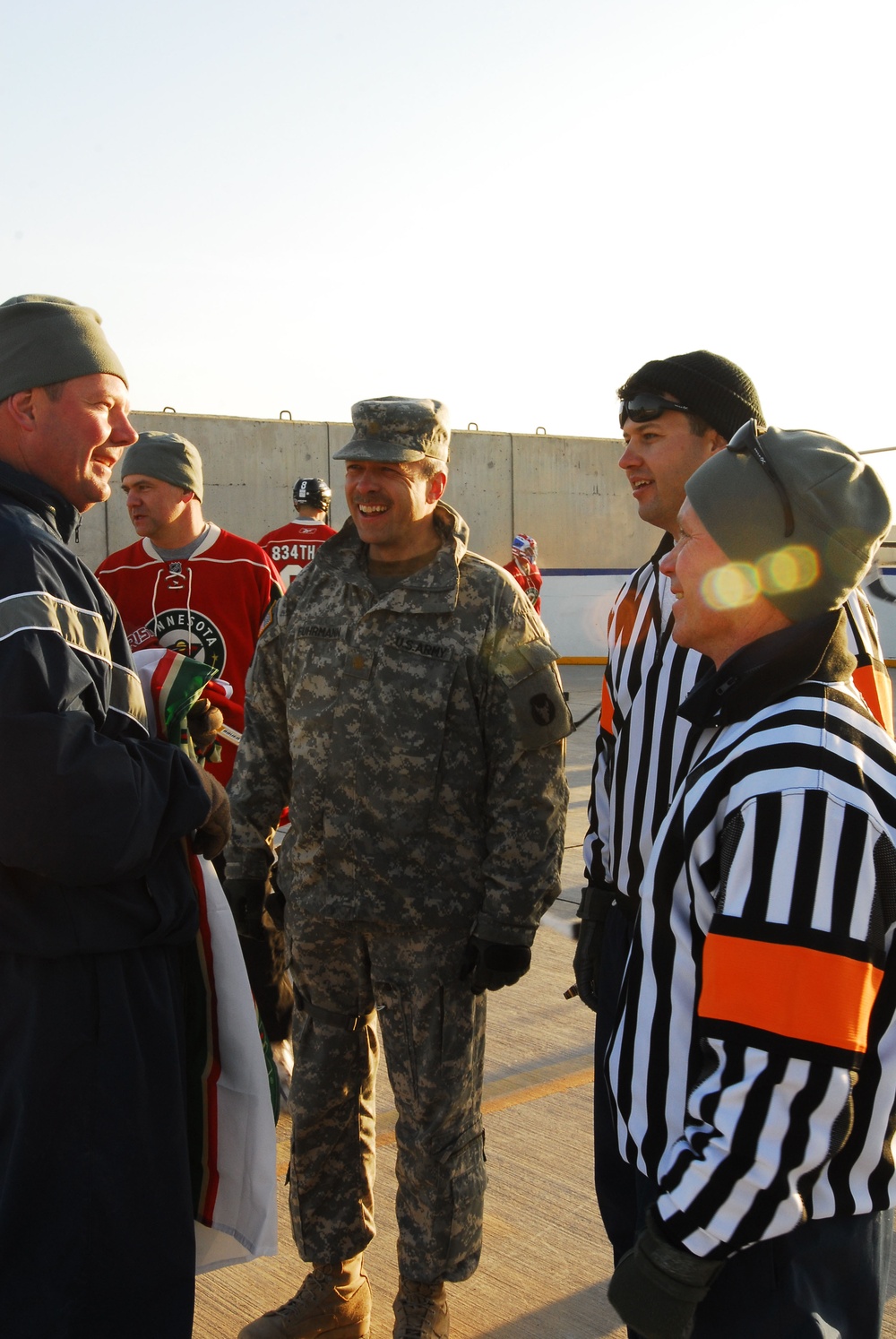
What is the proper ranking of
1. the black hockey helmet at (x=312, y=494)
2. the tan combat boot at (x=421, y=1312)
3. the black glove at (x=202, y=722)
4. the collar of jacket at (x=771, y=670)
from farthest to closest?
the black hockey helmet at (x=312, y=494)
the tan combat boot at (x=421, y=1312)
the black glove at (x=202, y=722)
the collar of jacket at (x=771, y=670)

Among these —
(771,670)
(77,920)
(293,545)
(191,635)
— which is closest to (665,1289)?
(771,670)

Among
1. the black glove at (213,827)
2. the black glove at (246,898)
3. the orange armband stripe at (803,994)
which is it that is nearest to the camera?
the orange armband stripe at (803,994)

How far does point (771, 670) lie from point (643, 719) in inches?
41.3

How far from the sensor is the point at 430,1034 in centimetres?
281

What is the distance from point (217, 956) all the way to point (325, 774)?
70cm

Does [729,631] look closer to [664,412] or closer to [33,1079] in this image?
[664,412]

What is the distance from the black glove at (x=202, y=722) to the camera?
2.61 meters

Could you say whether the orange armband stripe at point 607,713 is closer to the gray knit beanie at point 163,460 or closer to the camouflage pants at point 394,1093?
the camouflage pants at point 394,1093

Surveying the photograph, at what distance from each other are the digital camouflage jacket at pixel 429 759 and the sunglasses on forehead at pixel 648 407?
21.8 inches

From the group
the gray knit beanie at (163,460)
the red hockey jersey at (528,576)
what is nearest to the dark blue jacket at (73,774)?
the gray knit beanie at (163,460)

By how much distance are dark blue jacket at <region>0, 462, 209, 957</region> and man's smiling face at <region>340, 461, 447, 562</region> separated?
0.95 m

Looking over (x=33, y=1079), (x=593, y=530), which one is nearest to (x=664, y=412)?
(x=33, y=1079)

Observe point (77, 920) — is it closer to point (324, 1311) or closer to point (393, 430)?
point (324, 1311)

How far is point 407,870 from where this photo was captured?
284cm
